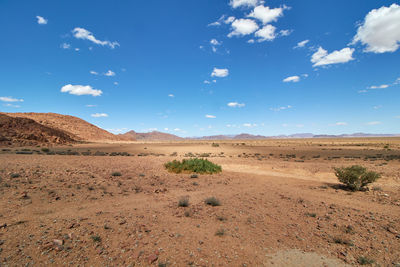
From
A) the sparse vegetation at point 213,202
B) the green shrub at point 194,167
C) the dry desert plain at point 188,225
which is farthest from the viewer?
the green shrub at point 194,167

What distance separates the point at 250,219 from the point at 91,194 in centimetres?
707

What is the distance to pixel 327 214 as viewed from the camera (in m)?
7.48

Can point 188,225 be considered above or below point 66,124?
below

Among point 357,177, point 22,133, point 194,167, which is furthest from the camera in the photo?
point 22,133

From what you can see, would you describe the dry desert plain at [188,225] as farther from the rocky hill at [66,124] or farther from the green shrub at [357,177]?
the rocky hill at [66,124]

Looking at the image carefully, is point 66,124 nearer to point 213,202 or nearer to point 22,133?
point 22,133

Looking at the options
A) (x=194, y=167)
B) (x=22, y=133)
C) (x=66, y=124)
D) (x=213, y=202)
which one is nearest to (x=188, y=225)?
(x=213, y=202)

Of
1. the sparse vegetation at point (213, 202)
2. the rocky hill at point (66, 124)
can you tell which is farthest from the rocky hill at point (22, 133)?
the sparse vegetation at point (213, 202)

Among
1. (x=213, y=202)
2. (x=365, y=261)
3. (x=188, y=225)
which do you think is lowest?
(x=365, y=261)

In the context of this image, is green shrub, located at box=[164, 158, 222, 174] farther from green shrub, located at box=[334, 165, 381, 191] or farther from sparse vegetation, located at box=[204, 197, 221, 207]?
green shrub, located at box=[334, 165, 381, 191]

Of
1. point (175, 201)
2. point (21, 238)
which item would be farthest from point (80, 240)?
point (175, 201)

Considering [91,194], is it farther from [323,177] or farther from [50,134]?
[50,134]

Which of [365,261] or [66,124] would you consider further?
[66,124]

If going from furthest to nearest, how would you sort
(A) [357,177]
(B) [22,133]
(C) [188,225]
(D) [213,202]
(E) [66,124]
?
(E) [66,124]
(B) [22,133]
(A) [357,177]
(D) [213,202]
(C) [188,225]
